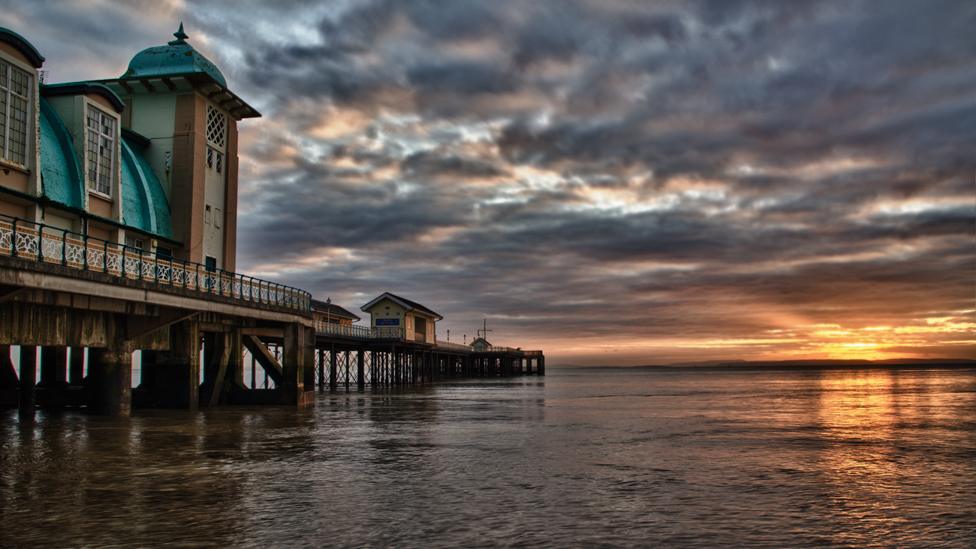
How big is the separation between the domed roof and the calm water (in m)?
Result: 14.7

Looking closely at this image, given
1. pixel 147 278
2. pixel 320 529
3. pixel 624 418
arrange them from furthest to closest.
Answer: pixel 624 418, pixel 147 278, pixel 320 529

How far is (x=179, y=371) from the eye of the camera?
101ft

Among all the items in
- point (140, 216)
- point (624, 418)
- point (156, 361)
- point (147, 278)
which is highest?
point (140, 216)

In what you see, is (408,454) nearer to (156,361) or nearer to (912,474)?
(912,474)

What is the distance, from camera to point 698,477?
15.2m

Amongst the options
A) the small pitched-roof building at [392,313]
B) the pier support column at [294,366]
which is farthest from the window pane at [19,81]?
the small pitched-roof building at [392,313]

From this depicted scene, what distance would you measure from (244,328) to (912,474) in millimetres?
26798

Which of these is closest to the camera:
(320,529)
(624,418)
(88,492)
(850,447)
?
(320,529)

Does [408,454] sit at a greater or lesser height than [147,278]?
lesser

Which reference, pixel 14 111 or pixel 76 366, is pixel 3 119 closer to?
pixel 14 111

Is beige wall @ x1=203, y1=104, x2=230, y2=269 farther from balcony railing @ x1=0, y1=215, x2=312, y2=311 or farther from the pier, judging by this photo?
balcony railing @ x1=0, y1=215, x2=312, y2=311

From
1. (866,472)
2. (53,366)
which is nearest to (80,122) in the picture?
(53,366)

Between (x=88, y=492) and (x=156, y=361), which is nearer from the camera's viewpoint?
(x=88, y=492)

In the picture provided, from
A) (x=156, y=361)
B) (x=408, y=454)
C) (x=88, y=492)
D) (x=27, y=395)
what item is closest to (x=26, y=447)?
(x=88, y=492)
